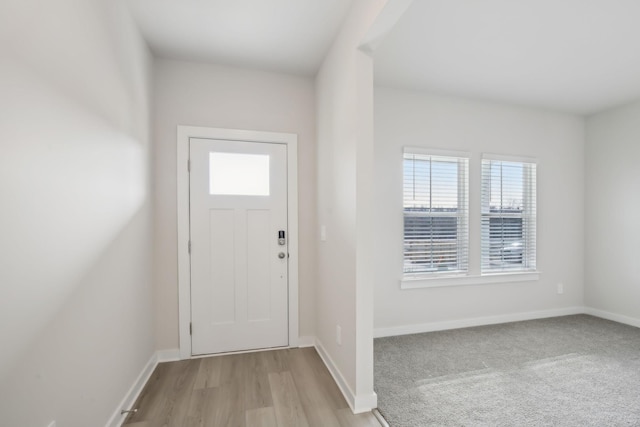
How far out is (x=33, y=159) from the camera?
3.51 ft

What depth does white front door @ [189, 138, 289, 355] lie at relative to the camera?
2.62 metres

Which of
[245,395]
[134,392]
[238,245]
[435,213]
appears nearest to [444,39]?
[435,213]

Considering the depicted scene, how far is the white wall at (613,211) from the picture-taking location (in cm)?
347

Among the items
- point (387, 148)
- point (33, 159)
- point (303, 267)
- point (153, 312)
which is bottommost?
point (153, 312)

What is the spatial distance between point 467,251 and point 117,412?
3.48 m

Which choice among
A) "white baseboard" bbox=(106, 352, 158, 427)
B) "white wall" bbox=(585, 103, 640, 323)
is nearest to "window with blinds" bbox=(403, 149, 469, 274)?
"white wall" bbox=(585, 103, 640, 323)

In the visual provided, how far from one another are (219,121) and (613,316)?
17.1 ft

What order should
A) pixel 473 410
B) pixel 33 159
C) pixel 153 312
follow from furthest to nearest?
pixel 153 312, pixel 473 410, pixel 33 159

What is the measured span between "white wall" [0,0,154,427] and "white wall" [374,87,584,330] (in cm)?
227

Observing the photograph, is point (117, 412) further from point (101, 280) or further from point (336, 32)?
point (336, 32)

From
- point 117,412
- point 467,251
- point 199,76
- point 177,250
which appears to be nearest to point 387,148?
point 467,251

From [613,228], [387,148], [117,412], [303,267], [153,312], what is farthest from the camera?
[613,228]

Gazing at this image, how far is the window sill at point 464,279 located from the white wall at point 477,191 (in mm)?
63

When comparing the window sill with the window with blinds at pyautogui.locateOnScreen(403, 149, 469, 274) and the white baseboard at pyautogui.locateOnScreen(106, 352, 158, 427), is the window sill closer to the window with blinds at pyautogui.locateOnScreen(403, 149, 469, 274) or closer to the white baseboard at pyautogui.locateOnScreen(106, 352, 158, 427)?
the window with blinds at pyautogui.locateOnScreen(403, 149, 469, 274)
